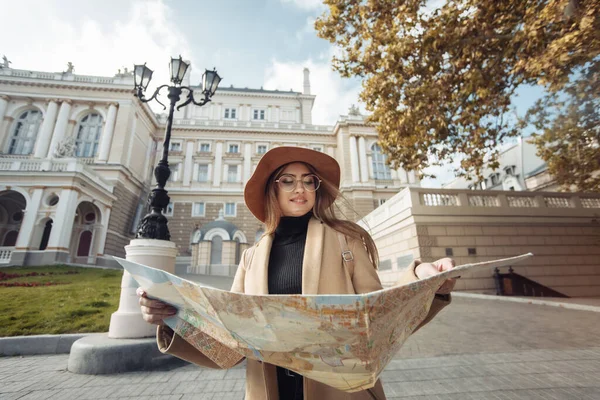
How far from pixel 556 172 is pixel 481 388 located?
14.6m

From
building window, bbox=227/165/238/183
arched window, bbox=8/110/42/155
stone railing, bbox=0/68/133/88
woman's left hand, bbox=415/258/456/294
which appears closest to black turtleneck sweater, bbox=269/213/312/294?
woman's left hand, bbox=415/258/456/294

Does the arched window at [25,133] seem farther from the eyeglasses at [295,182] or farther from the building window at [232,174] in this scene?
the eyeglasses at [295,182]

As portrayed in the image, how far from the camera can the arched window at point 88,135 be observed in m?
25.4

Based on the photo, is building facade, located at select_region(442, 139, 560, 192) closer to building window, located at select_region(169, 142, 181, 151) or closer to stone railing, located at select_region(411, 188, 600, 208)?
stone railing, located at select_region(411, 188, 600, 208)

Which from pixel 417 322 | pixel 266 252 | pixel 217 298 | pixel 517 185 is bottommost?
pixel 417 322

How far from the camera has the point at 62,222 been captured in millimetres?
16703

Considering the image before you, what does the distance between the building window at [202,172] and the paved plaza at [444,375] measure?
1062 inches

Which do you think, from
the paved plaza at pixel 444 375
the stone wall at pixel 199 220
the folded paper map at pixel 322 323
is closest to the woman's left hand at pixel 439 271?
the folded paper map at pixel 322 323

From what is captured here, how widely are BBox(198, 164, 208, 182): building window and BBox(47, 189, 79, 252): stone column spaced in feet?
43.7

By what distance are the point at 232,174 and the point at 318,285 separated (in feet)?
99.9

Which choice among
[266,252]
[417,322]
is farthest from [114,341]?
[417,322]

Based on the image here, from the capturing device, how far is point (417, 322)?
1.16 meters

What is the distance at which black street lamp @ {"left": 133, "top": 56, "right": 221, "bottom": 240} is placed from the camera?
4355mm

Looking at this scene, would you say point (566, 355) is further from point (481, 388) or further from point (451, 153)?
point (451, 153)
